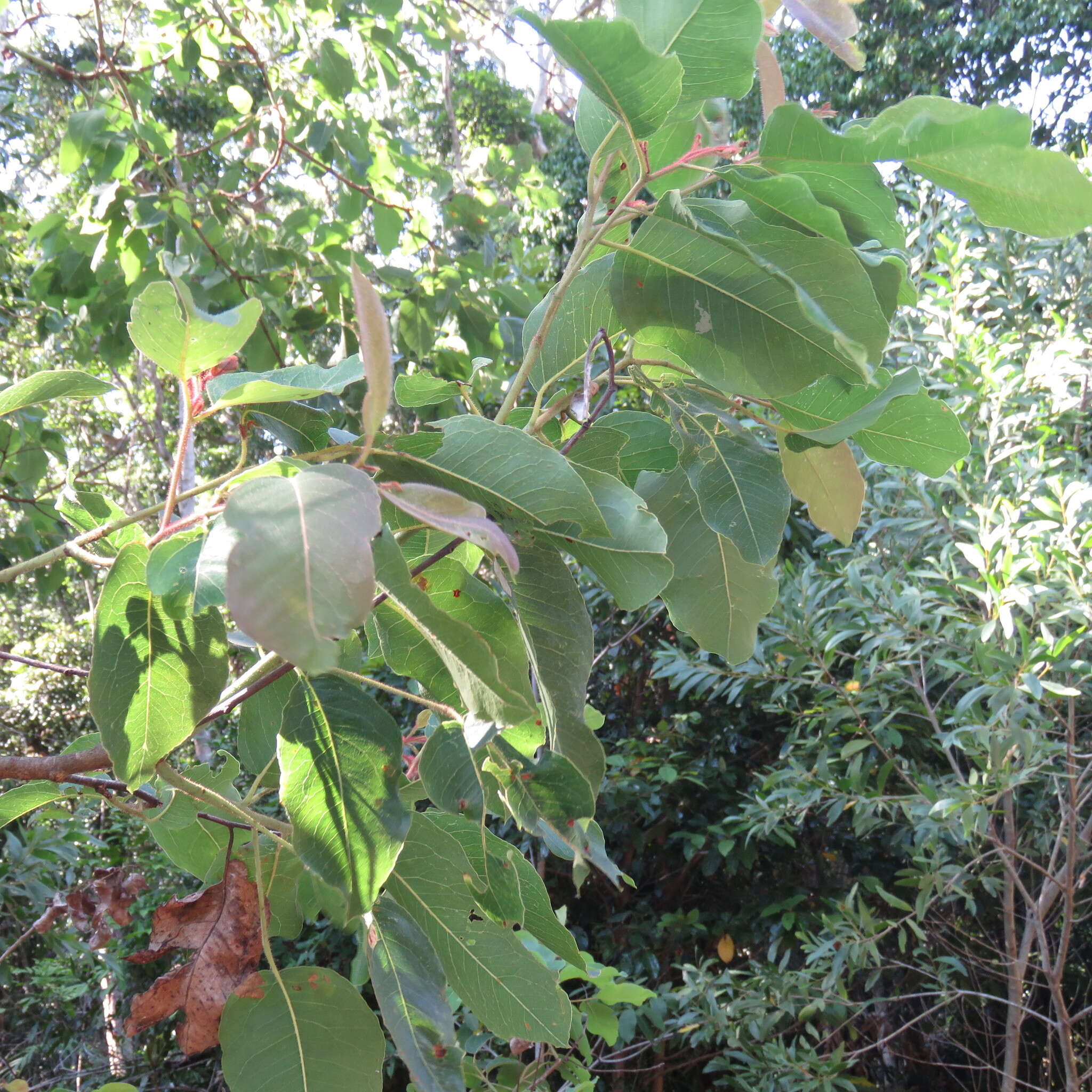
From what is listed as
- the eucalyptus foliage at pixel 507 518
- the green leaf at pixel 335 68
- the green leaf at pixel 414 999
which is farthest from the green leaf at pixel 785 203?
the green leaf at pixel 335 68

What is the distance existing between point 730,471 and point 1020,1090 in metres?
2.79

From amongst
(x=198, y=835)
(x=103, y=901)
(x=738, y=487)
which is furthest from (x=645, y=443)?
(x=103, y=901)

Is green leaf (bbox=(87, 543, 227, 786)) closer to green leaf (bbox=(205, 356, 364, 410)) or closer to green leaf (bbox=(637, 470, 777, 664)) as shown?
green leaf (bbox=(205, 356, 364, 410))

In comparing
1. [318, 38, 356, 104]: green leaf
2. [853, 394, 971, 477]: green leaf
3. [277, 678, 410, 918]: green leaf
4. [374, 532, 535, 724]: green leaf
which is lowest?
[277, 678, 410, 918]: green leaf

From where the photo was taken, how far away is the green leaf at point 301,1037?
0.49 m

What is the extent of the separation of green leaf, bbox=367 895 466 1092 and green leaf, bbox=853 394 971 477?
0.39 metres

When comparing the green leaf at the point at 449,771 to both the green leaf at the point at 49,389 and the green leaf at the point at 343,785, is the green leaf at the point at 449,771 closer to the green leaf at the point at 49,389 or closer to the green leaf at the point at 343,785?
the green leaf at the point at 343,785

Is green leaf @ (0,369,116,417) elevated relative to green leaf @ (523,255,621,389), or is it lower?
lower

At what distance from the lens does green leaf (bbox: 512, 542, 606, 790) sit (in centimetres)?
43

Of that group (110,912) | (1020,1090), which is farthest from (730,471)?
(1020,1090)

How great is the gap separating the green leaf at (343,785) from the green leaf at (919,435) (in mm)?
300

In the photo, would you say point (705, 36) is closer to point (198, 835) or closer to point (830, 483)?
point (830, 483)

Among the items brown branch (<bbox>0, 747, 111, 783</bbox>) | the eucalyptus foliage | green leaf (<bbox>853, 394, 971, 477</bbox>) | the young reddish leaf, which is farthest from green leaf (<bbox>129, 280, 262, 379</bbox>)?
green leaf (<bbox>853, 394, 971, 477</bbox>)

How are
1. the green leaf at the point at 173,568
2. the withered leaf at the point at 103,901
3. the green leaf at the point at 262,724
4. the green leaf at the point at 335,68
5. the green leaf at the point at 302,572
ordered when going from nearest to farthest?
the green leaf at the point at 302,572 < the green leaf at the point at 173,568 < the green leaf at the point at 262,724 < the withered leaf at the point at 103,901 < the green leaf at the point at 335,68
